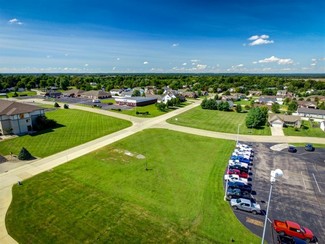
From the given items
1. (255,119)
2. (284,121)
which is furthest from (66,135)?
(284,121)

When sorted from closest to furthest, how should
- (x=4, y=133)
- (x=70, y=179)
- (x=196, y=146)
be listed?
(x=70, y=179)
(x=196, y=146)
(x=4, y=133)

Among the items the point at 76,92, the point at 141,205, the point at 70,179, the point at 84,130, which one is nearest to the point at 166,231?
the point at 141,205

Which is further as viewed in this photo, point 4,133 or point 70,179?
point 4,133

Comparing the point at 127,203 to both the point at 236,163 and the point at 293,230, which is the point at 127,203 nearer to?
the point at 293,230

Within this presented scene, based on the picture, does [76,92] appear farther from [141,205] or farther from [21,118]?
[141,205]

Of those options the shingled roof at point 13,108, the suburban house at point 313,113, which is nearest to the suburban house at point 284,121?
the suburban house at point 313,113

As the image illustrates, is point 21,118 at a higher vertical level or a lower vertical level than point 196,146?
higher

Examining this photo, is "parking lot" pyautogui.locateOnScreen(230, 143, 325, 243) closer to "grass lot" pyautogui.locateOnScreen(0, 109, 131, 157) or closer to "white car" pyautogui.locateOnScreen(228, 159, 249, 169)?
"white car" pyautogui.locateOnScreen(228, 159, 249, 169)
